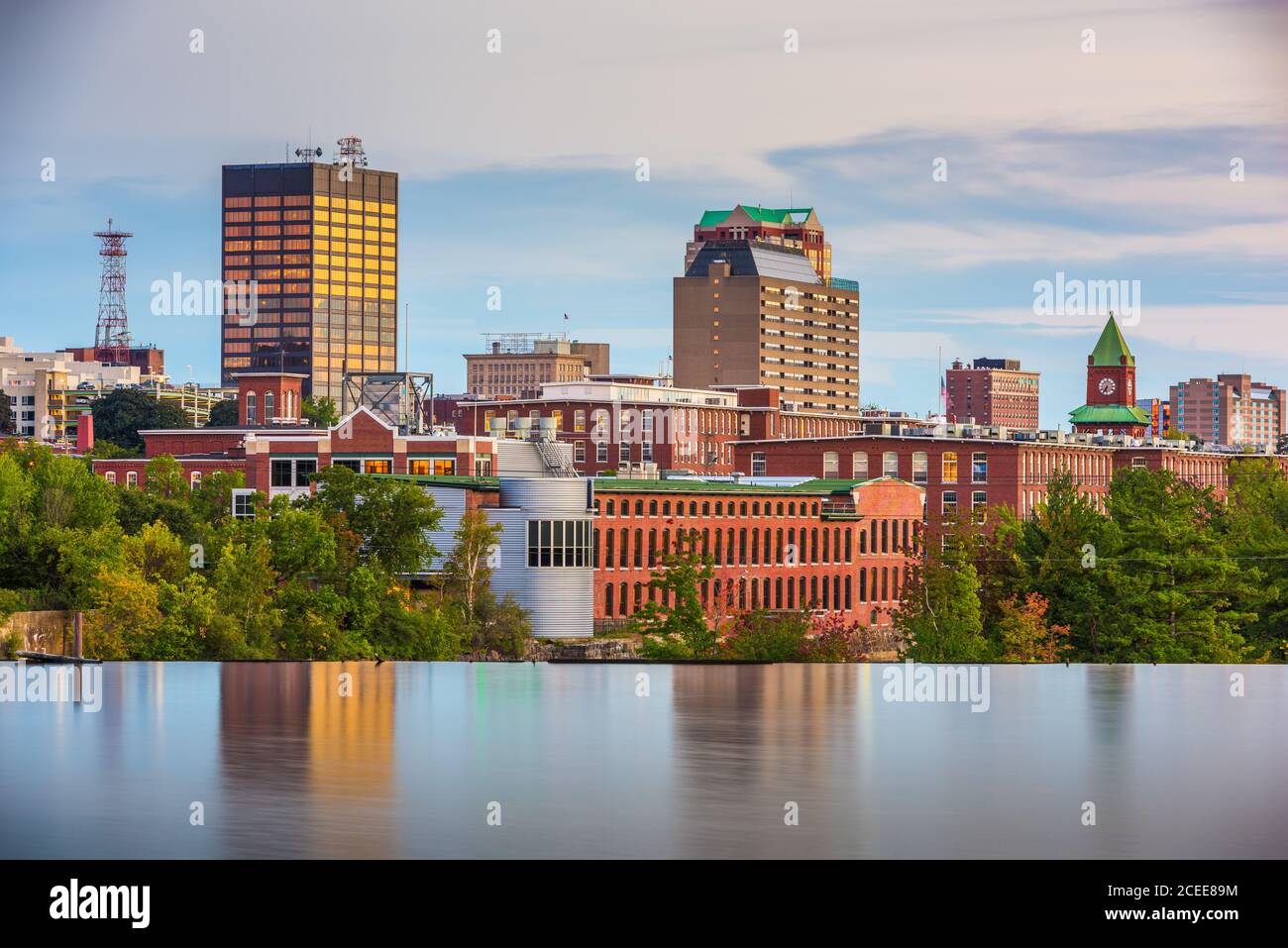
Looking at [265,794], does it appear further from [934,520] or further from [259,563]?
[934,520]

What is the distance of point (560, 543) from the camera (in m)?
115

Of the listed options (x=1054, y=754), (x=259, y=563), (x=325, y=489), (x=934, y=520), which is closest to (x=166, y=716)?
(x=259, y=563)

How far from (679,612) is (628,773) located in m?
40.3

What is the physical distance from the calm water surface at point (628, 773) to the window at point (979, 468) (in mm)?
54765

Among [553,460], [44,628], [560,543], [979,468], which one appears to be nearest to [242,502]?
[553,460]

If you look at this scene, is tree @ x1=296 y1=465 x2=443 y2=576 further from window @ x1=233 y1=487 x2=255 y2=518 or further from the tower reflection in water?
window @ x1=233 y1=487 x2=255 y2=518

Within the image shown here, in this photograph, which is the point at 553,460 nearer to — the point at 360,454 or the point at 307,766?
the point at 360,454

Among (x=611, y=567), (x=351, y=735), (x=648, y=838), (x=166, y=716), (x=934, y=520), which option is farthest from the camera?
(x=934, y=520)

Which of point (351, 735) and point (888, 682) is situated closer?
point (351, 735)

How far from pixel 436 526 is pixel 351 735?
2361 cm

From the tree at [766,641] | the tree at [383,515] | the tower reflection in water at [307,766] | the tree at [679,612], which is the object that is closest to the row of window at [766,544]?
the tree at [679,612]

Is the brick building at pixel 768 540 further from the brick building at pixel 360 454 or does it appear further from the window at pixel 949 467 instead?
the window at pixel 949 467

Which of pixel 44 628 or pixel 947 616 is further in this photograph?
pixel 947 616

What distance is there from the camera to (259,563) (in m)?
94.0
